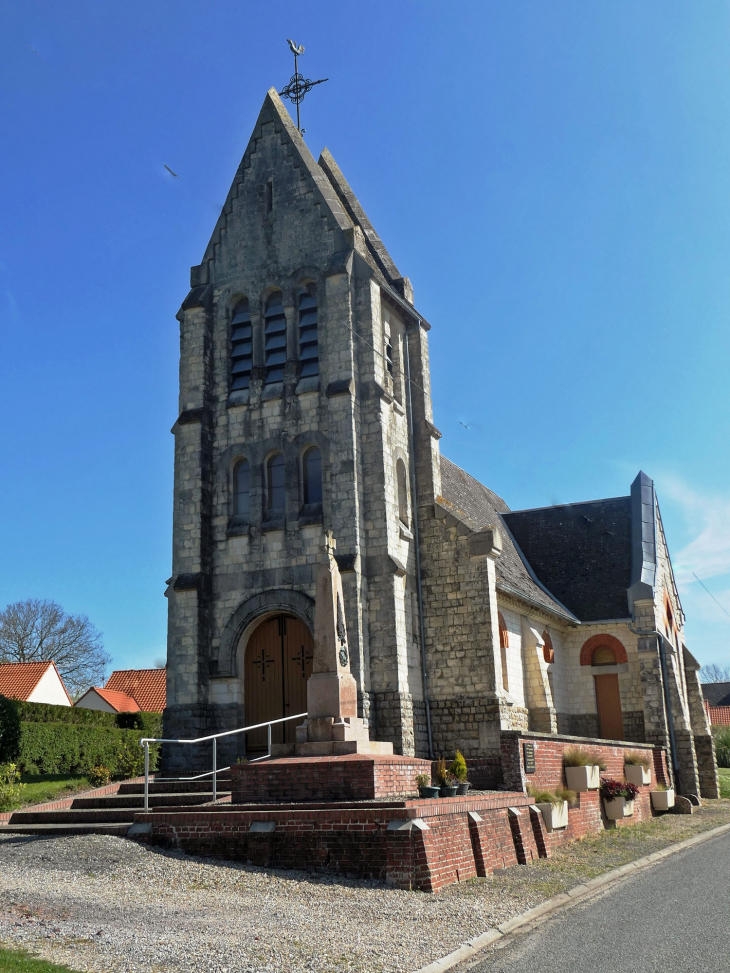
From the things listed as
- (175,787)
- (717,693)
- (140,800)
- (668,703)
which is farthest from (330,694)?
(717,693)

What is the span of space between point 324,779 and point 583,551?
20.0 meters

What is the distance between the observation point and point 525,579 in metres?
28.8

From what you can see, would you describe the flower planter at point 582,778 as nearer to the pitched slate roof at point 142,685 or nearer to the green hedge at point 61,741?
the green hedge at point 61,741

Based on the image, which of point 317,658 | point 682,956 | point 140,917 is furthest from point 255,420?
point 682,956

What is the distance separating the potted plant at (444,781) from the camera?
44.0 ft

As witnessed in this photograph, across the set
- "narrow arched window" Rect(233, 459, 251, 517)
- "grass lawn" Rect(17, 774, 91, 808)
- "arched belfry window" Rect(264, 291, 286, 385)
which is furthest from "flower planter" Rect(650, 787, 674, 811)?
"arched belfry window" Rect(264, 291, 286, 385)

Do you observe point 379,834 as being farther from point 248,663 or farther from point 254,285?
point 254,285

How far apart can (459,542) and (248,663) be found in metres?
5.65

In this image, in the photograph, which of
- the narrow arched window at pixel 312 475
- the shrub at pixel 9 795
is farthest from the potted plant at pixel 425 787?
the narrow arched window at pixel 312 475

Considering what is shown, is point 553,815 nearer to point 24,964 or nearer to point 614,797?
point 614,797

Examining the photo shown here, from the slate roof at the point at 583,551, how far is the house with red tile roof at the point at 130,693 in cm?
2192

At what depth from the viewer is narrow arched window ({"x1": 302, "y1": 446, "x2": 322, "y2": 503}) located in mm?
21281

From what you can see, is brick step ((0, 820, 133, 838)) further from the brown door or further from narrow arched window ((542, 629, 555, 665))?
the brown door

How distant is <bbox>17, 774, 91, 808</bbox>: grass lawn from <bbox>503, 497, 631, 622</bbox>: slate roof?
15.7 metres
